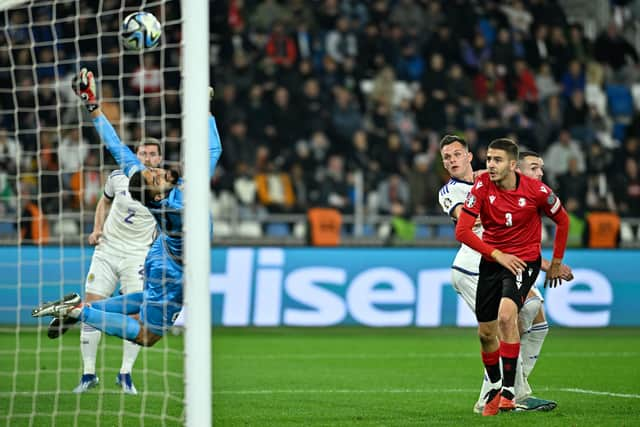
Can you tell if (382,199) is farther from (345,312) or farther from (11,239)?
(11,239)

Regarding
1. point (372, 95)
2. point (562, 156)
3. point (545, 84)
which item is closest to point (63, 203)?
point (372, 95)

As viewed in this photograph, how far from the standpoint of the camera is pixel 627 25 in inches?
928

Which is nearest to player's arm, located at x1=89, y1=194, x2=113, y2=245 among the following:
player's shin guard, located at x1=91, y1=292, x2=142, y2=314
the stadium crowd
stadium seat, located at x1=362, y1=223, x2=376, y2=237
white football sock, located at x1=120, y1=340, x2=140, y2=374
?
white football sock, located at x1=120, y1=340, x2=140, y2=374

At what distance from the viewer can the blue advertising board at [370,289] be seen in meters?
16.1

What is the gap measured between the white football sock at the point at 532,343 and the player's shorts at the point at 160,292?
9.16 feet

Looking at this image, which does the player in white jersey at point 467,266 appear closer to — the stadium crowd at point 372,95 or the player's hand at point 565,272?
the player's hand at point 565,272

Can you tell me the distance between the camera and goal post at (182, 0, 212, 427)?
619cm

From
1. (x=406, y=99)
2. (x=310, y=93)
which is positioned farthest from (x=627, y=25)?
(x=310, y=93)

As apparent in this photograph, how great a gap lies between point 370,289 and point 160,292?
8.13 metres

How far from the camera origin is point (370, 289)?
16.3 meters

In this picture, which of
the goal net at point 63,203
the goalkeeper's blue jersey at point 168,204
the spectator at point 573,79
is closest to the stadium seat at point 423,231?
the goal net at point 63,203

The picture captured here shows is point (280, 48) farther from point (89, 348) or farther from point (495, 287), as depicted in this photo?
point (495, 287)

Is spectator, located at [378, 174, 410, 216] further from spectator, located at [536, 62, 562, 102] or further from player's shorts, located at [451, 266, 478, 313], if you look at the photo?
player's shorts, located at [451, 266, 478, 313]

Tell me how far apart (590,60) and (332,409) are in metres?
15.7
